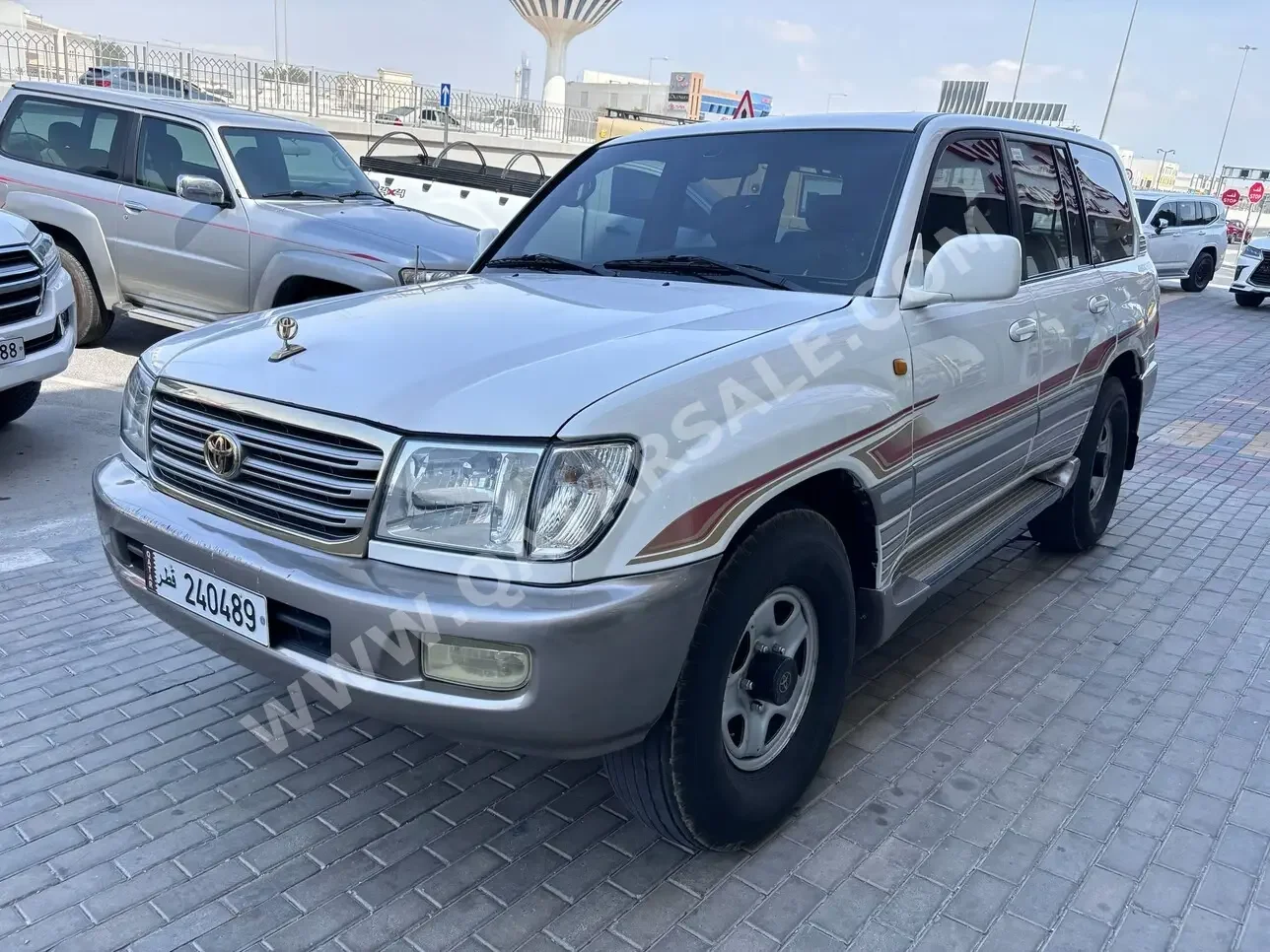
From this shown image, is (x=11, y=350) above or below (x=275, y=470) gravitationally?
below

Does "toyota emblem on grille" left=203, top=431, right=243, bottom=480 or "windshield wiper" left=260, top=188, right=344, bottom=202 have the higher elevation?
"windshield wiper" left=260, top=188, right=344, bottom=202

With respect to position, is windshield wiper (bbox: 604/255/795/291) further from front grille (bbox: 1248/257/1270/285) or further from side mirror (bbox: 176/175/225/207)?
front grille (bbox: 1248/257/1270/285)

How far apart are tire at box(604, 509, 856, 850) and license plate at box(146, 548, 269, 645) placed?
894 mm

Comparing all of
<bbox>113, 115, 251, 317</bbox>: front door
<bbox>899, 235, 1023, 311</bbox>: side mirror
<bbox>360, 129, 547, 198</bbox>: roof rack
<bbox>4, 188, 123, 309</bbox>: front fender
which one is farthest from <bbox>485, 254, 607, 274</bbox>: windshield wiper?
<bbox>360, 129, 547, 198</bbox>: roof rack

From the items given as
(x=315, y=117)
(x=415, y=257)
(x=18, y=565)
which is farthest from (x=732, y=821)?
(x=315, y=117)

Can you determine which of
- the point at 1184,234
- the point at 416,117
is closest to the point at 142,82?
the point at 416,117

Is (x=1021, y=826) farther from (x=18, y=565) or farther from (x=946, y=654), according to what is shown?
(x=18, y=565)

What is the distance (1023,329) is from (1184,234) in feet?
59.7

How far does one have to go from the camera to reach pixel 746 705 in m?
2.64

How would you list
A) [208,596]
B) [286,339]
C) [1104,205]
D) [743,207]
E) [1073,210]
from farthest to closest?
[1104,205] < [1073,210] < [743,207] < [286,339] < [208,596]

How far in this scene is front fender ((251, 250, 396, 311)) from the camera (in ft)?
22.7

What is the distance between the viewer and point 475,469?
2127 millimetres

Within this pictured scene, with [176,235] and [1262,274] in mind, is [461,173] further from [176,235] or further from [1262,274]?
[1262,274]

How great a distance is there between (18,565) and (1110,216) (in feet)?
16.6
